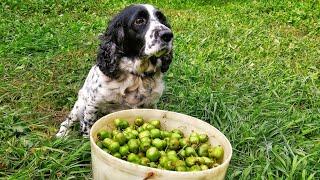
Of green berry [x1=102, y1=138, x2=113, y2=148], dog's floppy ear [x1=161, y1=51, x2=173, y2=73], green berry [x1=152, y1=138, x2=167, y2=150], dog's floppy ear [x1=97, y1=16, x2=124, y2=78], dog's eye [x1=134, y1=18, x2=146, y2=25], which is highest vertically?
dog's eye [x1=134, y1=18, x2=146, y2=25]

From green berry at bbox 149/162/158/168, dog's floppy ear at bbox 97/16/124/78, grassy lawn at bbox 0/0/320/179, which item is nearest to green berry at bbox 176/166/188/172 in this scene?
green berry at bbox 149/162/158/168

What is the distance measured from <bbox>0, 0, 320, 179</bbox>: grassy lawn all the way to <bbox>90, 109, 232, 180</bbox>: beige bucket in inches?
15.1

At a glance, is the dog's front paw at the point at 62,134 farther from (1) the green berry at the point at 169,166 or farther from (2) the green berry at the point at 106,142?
(1) the green berry at the point at 169,166

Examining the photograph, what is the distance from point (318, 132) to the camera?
3.93 m

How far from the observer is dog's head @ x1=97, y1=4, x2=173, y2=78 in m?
3.50

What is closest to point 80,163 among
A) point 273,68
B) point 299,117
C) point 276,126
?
point 276,126

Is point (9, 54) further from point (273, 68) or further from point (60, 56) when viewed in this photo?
point (273, 68)

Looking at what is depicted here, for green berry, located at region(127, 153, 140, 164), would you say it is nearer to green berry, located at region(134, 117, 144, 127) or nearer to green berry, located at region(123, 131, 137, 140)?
green berry, located at region(123, 131, 137, 140)

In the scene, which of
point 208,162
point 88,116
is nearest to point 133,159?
point 208,162

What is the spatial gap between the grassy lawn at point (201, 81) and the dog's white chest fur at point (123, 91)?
0.35 metres

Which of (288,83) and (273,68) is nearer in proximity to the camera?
(288,83)

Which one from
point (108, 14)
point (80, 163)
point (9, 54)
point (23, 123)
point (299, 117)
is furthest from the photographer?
point (108, 14)

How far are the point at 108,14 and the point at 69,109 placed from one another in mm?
3728

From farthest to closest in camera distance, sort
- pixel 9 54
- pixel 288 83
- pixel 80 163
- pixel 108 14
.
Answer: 1. pixel 108 14
2. pixel 9 54
3. pixel 288 83
4. pixel 80 163
